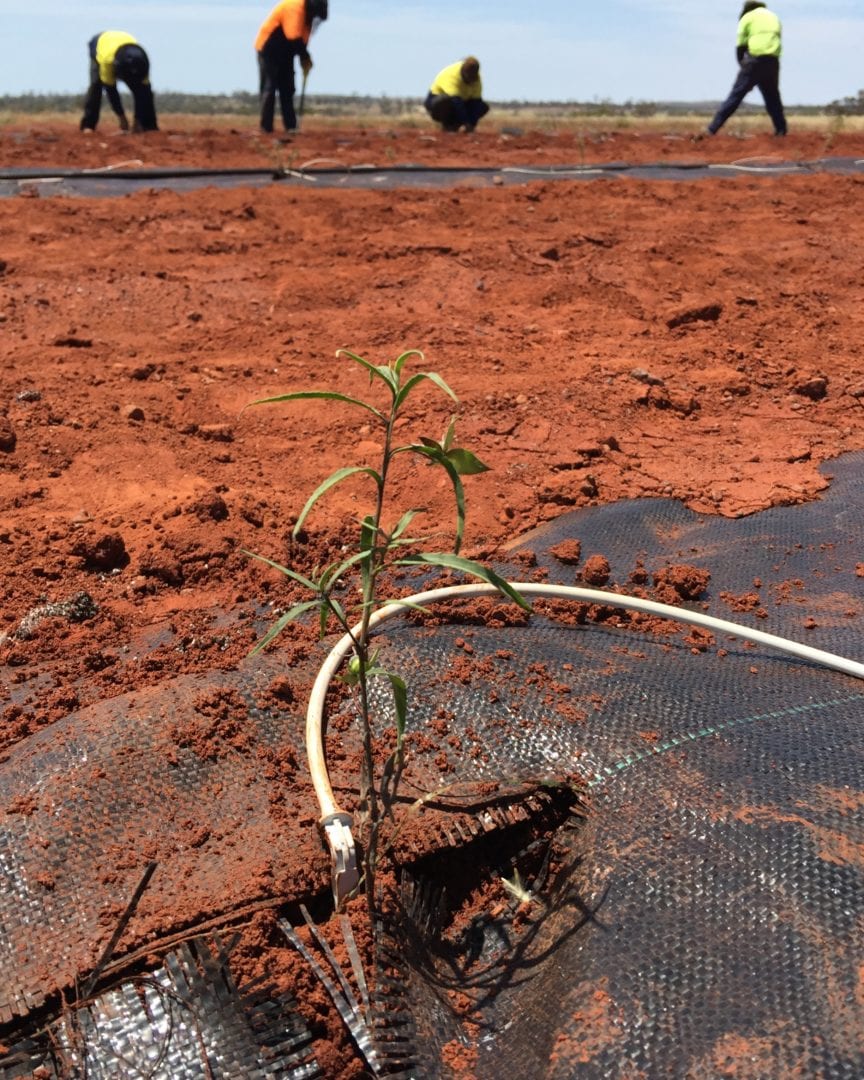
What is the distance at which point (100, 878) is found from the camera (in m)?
1.60

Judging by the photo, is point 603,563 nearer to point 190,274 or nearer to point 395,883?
point 395,883

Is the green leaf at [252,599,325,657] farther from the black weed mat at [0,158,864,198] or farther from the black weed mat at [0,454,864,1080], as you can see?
the black weed mat at [0,158,864,198]

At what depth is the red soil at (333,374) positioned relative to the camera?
2473 mm

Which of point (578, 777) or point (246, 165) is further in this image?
point (246, 165)

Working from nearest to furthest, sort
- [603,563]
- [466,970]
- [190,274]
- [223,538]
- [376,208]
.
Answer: [466,970] < [603,563] < [223,538] < [190,274] < [376,208]

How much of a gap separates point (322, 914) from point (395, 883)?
14cm

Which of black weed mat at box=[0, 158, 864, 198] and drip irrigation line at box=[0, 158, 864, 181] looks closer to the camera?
black weed mat at box=[0, 158, 864, 198]

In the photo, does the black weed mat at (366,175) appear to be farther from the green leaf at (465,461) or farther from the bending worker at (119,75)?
the green leaf at (465,461)

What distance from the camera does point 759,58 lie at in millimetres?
10578

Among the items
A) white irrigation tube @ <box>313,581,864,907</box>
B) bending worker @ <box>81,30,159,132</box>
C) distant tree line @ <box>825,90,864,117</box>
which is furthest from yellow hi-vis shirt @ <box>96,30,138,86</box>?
distant tree line @ <box>825,90,864,117</box>

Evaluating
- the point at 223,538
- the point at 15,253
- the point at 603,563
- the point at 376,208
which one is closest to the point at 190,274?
the point at 15,253

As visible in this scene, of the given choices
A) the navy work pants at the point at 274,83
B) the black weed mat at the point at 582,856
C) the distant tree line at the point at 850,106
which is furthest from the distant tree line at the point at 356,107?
the black weed mat at the point at 582,856

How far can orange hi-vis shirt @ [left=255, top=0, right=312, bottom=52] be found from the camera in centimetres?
1019

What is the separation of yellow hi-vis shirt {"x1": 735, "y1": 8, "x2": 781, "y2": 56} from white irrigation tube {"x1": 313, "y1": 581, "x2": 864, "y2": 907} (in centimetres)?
1062
